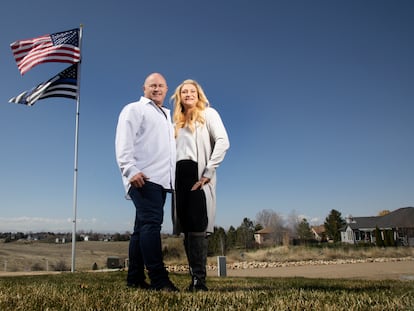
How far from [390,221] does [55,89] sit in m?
48.0

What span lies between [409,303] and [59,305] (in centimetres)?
192

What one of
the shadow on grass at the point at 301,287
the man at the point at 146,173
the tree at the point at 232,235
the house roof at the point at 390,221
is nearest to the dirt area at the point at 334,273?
the shadow on grass at the point at 301,287

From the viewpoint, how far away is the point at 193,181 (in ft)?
10.2

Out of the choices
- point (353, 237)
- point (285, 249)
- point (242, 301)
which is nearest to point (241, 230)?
point (285, 249)

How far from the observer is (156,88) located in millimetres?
3316

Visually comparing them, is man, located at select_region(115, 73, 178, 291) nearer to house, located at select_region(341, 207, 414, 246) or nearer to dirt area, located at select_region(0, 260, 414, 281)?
dirt area, located at select_region(0, 260, 414, 281)

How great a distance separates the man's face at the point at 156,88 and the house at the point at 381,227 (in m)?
44.0

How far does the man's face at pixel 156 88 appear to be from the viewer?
3.31 metres

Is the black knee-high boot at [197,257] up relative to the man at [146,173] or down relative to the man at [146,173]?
down

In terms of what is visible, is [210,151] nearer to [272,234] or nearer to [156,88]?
[156,88]

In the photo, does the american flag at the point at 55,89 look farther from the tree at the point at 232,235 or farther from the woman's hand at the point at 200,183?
the tree at the point at 232,235

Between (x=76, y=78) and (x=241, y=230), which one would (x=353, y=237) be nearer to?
(x=241, y=230)

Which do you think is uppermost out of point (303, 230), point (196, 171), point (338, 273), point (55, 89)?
point (55, 89)

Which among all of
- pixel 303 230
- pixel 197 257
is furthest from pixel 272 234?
pixel 197 257
